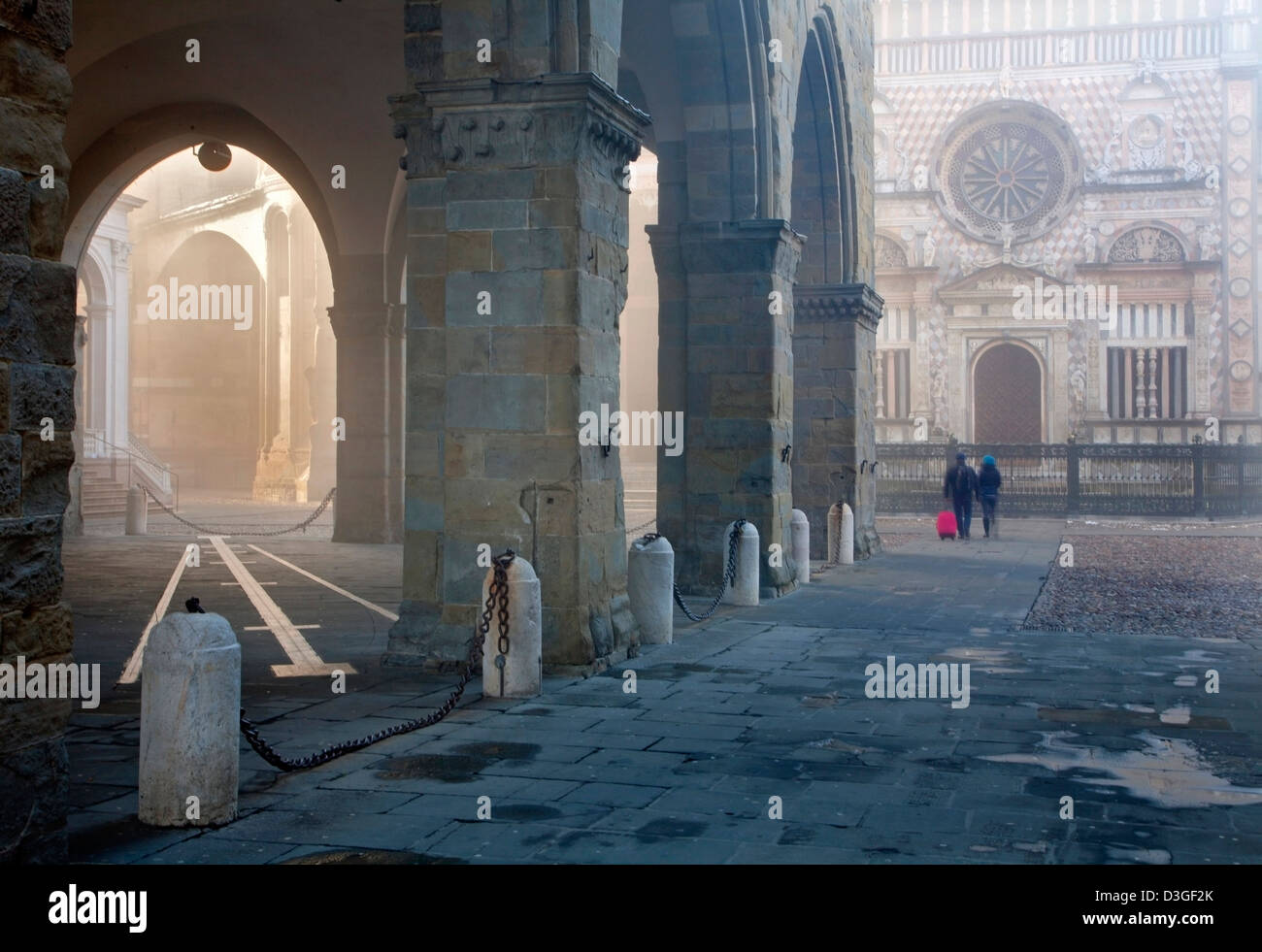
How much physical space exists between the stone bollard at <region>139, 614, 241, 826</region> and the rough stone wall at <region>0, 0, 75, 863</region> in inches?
23.1

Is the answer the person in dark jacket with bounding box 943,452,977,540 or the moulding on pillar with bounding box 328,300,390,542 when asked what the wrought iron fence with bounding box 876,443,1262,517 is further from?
the moulding on pillar with bounding box 328,300,390,542

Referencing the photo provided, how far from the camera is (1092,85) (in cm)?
3484

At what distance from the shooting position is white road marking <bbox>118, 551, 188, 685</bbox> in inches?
317

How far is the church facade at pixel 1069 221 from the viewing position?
3372 centimetres

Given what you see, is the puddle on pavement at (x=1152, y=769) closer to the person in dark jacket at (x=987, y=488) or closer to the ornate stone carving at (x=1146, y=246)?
the person in dark jacket at (x=987, y=488)

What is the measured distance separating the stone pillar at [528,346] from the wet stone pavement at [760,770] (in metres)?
0.67

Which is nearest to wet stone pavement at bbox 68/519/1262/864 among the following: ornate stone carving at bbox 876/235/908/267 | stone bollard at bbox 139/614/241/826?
stone bollard at bbox 139/614/241/826

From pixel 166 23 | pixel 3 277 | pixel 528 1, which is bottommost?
pixel 3 277

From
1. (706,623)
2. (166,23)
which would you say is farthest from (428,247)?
(166,23)

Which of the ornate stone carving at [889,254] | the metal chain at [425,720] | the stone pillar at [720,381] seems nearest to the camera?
the metal chain at [425,720]

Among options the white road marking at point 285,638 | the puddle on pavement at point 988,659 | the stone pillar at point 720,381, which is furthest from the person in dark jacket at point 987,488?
the puddle on pavement at point 988,659

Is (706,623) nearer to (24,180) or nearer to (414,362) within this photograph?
(414,362)
